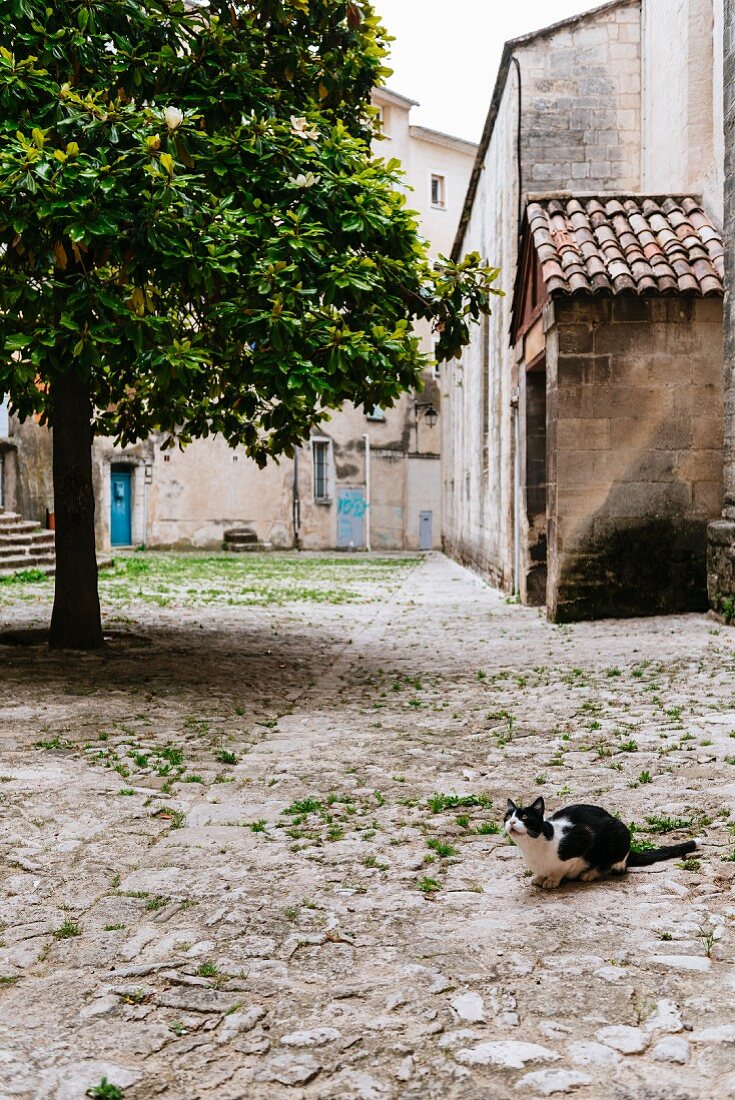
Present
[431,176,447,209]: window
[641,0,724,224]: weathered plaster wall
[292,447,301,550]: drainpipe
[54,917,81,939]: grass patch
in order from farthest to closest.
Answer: [431,176,447,209]: window < [292,447,301,550]: drainpipe < [641,0,724,224]: weathered plaster wall < [54,917,81,939]: grass patch

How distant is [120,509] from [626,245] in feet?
72.7

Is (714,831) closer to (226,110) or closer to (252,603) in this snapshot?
(226,110)

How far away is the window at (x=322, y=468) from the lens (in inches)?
1378

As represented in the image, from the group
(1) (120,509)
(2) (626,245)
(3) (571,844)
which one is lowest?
(3) (571,844)

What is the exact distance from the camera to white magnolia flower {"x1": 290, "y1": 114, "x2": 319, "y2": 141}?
7637 millimetres

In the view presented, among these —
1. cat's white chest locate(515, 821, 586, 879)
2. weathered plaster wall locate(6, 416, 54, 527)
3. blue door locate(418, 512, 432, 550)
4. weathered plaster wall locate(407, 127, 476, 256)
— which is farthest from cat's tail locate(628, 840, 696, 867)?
weathered plaster wall locate(407, 127, 476, 256)

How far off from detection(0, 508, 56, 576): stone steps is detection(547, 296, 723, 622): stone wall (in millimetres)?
11406

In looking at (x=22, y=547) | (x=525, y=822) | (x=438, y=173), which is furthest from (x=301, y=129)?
(x=438, y=173)

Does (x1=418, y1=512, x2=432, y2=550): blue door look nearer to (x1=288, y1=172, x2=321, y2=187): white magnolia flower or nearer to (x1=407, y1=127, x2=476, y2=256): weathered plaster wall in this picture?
(x1=407, y1=127, x2=476, y2=256): weathered plaster wall

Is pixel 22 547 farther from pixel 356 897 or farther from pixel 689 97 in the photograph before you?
pixel 356 897

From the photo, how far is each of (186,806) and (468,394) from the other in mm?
20363

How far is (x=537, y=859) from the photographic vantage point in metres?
3.64

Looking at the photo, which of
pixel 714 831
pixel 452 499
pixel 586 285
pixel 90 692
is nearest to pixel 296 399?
pixel 90 692

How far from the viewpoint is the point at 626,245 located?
11648mm
